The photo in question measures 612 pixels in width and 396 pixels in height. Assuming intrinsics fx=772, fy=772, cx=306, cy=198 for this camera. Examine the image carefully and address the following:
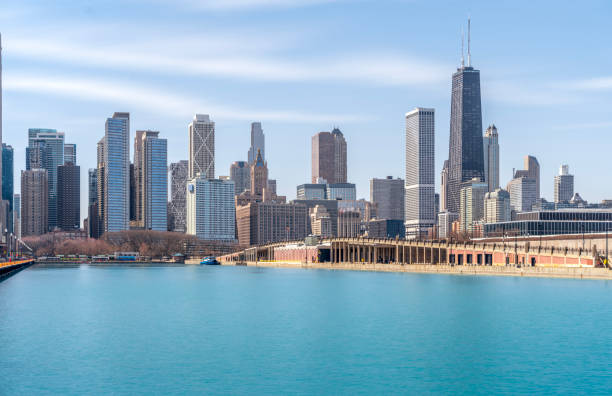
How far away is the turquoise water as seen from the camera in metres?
38.8

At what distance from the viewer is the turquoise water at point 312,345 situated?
3881 cm

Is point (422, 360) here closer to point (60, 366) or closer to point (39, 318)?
point (60, 366)

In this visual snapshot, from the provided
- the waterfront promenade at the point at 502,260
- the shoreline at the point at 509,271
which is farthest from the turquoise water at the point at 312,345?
the waterfront promenade at the point at 502,260

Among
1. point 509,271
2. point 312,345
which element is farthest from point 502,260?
Answer: point 312,345

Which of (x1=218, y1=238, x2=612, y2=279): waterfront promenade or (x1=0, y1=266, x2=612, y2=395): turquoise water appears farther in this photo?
(x1=218, y1=238, x2=612, y2=279): waterfront promenade

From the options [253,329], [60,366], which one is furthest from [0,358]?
[253,329]

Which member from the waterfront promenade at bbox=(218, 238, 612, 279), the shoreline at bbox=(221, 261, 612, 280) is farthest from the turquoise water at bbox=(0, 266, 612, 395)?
the waterfront promenade at bbox=(218, 238, 612, 279)

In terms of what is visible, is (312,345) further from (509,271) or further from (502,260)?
(502,260)

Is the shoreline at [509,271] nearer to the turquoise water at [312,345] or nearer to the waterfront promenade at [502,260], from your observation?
the waterfront promenade at [502,260]

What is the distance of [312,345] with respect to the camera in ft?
163

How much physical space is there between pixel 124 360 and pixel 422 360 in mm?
17184

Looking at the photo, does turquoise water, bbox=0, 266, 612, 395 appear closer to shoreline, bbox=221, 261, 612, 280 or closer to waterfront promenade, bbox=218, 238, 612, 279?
shoreline, bbox=221, 261, 612, 280

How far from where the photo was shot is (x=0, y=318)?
66375 mm

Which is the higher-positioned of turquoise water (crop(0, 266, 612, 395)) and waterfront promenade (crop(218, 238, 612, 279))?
waterfront promenade (crop(218, 238, 612, 279))
